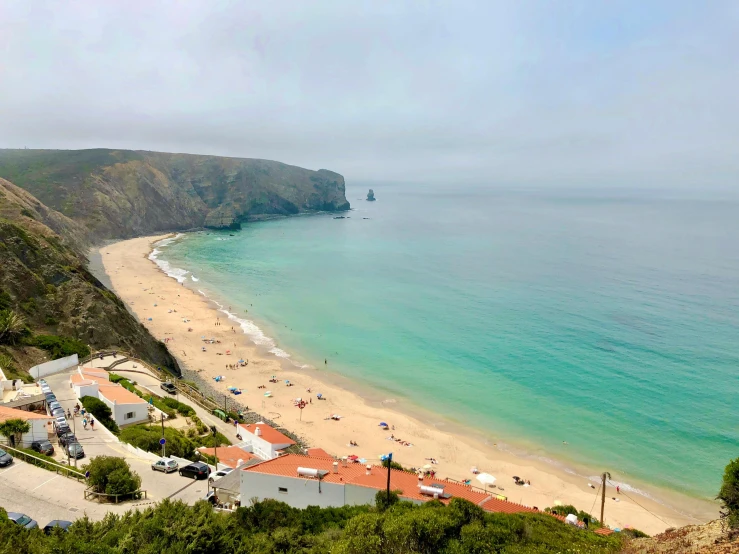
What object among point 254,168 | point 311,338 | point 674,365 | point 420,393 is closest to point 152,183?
point 254,168

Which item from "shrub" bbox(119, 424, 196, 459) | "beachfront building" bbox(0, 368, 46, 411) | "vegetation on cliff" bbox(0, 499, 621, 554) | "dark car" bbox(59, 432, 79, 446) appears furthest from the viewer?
"beachfront building" bbox(0, 368, 46, 411)

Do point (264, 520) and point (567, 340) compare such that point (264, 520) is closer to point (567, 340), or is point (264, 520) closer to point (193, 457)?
point (193, 457)

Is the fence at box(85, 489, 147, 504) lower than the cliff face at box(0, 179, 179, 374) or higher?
lower

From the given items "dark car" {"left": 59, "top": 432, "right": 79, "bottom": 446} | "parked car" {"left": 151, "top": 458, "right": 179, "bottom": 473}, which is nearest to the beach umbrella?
"parked car" {"left": 151, "top": 458, "right": 179, "bottom": 473}

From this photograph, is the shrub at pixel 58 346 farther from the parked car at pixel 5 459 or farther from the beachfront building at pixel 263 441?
the parked car at pixel 5 459

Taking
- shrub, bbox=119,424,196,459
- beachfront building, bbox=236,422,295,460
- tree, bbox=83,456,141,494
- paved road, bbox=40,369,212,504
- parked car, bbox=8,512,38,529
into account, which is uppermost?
parked car, bbox=8,512,38,529

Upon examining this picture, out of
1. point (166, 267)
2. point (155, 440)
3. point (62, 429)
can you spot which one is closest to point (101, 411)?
point (62, 429)

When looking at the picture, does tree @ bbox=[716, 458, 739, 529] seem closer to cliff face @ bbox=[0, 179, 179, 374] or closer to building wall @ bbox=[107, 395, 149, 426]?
building wall @ bbox=[107, 395, 149, 426]
